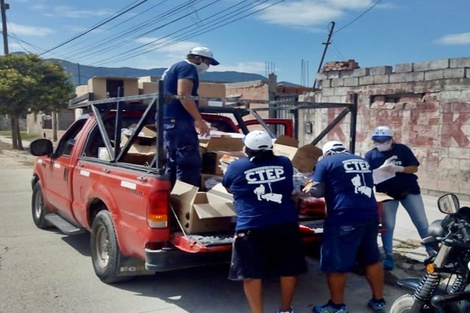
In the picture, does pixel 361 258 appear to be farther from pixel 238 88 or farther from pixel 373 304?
pixel 238 88

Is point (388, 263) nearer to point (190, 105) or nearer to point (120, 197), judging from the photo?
point (190, 105)

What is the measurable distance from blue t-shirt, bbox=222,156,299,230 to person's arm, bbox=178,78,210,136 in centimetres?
95

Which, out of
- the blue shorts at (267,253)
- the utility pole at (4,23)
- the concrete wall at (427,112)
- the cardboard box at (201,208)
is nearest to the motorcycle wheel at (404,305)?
the blue shorts at (267,253)

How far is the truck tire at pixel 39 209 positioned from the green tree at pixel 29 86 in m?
15.7

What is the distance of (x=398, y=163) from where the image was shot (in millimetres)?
5703

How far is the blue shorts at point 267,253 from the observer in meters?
4.12

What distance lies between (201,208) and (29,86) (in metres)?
20.6

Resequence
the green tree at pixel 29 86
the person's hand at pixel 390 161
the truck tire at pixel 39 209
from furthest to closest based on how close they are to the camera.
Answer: the green tree at pixel 29 86 < the truck tire at pixel 39 209 < the person's hand at pixel 390 161

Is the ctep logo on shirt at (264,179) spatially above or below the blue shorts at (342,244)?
above

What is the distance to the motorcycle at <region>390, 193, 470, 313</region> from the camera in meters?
3.51

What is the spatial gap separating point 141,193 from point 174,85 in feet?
4.40

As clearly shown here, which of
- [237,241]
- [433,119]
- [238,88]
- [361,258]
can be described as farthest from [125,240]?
[238,88]

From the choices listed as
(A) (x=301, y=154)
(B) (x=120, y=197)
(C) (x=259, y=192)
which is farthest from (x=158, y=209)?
(A) (x=301, y=154)

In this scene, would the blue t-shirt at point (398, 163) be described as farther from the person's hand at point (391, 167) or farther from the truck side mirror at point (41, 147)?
the truck side mirror at point (41, 147)
